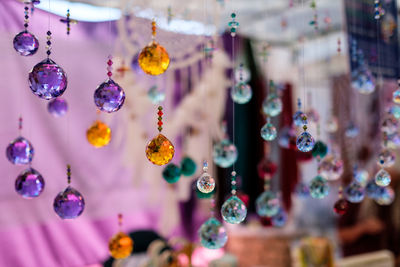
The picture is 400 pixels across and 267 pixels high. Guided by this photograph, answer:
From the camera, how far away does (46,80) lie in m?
1.13

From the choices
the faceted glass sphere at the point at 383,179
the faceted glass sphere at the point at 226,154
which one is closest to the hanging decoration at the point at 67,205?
the faceted glass sphere at the point at 226,154

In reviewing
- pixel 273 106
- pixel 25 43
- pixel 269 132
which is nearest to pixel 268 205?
pixel 269 132

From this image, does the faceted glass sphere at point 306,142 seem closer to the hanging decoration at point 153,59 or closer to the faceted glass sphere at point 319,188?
the faceted glass sphere at point 319,188

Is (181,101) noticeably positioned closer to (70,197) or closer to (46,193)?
(46,193)

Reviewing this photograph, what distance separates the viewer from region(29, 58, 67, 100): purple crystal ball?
1.13 m

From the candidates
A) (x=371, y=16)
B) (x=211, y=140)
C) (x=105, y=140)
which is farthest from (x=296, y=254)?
(x=105, y=140)

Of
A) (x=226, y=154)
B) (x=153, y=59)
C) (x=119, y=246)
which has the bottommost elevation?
(x=119, y=246)

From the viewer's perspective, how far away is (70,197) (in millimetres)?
1452

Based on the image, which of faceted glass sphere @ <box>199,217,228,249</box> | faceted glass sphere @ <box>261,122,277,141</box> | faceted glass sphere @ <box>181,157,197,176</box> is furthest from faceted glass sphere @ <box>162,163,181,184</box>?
faceted glass sphere @ <box>261,122,277,141</box>

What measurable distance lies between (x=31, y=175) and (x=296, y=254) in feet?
9.57

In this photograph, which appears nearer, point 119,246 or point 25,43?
point 25,43

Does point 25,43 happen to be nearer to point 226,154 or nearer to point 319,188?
point 226,154

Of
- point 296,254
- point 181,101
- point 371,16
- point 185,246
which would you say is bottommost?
point 296,254

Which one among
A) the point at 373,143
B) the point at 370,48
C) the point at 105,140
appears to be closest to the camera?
the point at 105,140
